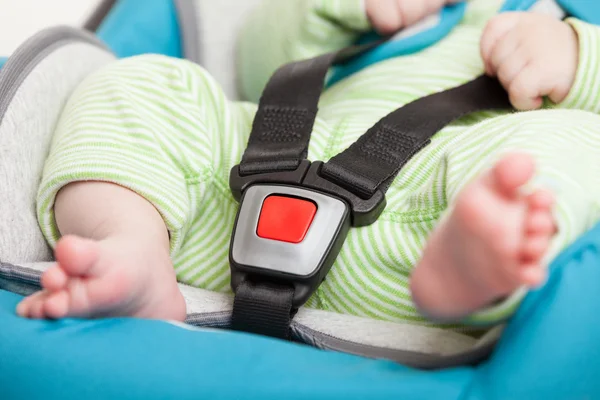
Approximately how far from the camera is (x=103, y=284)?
0.48 metres

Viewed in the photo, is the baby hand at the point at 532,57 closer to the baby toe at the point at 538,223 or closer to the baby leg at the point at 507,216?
the baby leg at the point at 507,216

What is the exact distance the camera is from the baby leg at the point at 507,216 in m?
0.38

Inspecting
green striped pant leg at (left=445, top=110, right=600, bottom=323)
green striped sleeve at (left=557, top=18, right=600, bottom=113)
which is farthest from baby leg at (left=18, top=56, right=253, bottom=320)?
green striped sleeve at (left=557, top=18, right=600, bottom=113)

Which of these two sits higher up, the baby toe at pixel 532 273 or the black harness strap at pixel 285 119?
the baby toe at pixel 532 273

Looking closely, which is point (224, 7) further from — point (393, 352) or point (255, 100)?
point (393, 352)

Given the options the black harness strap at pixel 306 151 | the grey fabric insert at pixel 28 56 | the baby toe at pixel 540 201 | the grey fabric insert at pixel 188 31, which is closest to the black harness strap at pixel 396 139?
the black harness strap at pixel 306 151

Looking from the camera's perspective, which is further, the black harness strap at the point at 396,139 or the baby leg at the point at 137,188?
the black harness strap at the point at 396,139

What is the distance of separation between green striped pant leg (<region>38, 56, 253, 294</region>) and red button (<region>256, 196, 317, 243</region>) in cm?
8

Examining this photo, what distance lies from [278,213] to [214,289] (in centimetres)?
13

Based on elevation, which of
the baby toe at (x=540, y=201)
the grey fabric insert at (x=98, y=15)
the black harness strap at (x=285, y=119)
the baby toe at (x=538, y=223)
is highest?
the baby toe at (x=540, y=201)

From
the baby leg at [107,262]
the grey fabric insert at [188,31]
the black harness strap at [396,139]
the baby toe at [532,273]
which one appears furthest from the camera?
the grey fabric insert at [188,31]

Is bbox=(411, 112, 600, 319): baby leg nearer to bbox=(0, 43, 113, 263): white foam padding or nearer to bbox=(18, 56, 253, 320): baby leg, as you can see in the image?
bbox=(18, 56, 253, 320): baby leg

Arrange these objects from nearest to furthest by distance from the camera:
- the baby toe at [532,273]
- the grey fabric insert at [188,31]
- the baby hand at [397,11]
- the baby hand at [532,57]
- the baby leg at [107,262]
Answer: the baby toe at [532,273] < the baby leg at [107,262] < the baby hand at [532,57] < the baby hand at [397,11] < the grey fabric insert at [188,31]

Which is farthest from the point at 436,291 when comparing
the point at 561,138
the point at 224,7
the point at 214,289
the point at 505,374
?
the point at 224,7
